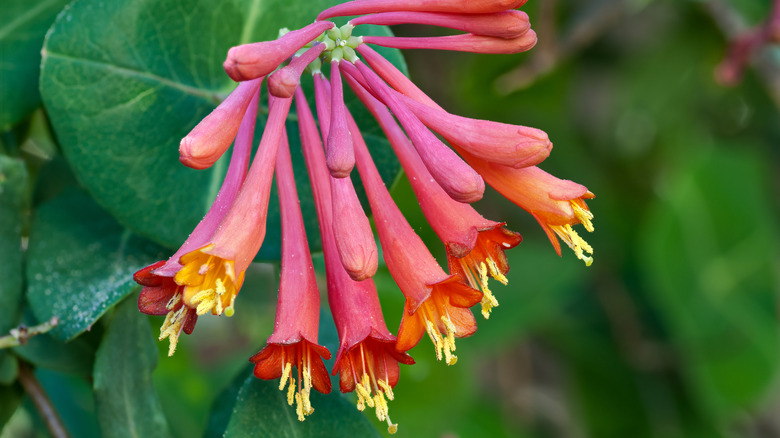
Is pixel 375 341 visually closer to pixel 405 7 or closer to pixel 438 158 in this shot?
pixel 438 158

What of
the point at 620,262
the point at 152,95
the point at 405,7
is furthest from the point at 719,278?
the point at 152,95

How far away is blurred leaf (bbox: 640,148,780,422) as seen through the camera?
179 cm

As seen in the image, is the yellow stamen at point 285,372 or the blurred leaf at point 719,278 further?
the blurred leaf at point 719,278

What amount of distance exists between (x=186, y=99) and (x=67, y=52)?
5.4 inches

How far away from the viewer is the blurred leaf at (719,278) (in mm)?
1795

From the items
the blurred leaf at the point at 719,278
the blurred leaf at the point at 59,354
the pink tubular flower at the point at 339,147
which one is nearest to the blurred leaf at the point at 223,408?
the blurred leaf at the point at 59,354

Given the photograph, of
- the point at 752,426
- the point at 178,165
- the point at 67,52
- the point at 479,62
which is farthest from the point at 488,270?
the point at 752,426

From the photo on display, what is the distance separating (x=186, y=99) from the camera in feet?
2.83

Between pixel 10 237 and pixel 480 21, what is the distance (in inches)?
24.1

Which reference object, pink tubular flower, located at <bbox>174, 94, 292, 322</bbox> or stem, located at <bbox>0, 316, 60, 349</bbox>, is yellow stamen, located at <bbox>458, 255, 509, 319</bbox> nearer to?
pink tubular flower, located at <bbox>174, 94, 292, 322</bbox>

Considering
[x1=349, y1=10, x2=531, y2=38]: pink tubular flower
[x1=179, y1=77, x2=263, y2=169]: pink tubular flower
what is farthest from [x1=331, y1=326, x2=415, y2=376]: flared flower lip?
[x1=349, y1=10, x2=531, y2=38]: pink tubular flower

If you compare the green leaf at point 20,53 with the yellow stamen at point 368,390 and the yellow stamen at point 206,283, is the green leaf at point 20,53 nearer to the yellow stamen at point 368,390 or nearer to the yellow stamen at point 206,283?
the yellow stamen at point 206,283

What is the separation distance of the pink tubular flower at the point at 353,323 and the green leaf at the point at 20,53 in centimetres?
39

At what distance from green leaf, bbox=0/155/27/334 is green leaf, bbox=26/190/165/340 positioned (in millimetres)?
19
